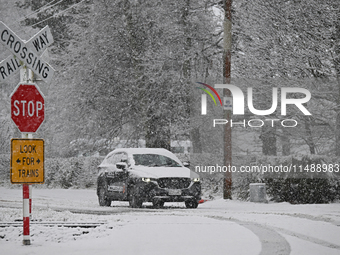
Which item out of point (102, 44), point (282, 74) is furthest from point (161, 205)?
point (102, 44)

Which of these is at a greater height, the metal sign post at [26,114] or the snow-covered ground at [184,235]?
the metal sign post at [26,114]

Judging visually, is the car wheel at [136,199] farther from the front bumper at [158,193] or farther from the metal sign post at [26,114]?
the metal sign post at [26,114]

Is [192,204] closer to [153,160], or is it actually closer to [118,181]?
[153,160]

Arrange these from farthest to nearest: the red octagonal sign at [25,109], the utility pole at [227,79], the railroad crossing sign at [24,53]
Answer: the utility pole at [227,79] → the red octagonal sign at [25,109] → the railroad crossing sign at [24,53]

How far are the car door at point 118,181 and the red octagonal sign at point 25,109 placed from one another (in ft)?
28.9

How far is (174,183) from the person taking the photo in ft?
57.7

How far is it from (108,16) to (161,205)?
13.4m

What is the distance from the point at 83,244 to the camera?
9.68 m

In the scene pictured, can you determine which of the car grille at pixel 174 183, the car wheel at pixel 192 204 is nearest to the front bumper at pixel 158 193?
the car grille at pixel 174 183

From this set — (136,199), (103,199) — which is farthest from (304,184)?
(103,199)

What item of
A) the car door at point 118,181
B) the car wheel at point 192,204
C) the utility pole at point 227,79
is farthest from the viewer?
the utility pole at point 227,79

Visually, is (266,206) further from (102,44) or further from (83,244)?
(102,44)

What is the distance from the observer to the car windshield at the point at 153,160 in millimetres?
18688

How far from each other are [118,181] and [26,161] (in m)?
9.24
